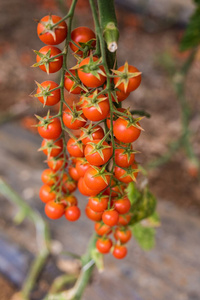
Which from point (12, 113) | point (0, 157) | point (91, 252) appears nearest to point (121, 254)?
point (91, 252)

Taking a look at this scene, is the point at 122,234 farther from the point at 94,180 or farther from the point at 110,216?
the point at 94,180

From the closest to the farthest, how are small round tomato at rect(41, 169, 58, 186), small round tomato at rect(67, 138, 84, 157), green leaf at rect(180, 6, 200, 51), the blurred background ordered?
small round tomato at rect(67, 138, 84, 157), small round tomato at rect(41, 169, 58, 186), green leaf at rect(180, 6, 200, 51), the blurred background

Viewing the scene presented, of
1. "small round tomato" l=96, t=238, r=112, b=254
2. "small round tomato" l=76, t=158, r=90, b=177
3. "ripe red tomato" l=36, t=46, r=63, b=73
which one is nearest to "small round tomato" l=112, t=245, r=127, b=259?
"small round tomato" l=96, t=238, r=112, b=254

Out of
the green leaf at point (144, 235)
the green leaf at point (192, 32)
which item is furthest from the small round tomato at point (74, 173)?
the green leaf at point (192, 32)

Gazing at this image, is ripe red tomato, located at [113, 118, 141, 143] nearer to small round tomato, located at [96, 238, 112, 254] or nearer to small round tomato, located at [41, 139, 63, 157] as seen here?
small round tomato, located at [41, 139, 63, 157]

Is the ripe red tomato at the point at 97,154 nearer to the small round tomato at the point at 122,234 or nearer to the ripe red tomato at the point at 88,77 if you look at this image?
the ripe red tomato at the point at 88,77

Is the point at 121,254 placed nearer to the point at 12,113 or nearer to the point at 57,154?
the point at 57,154
